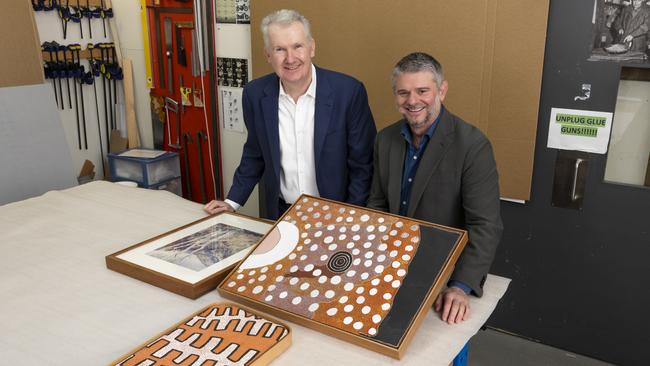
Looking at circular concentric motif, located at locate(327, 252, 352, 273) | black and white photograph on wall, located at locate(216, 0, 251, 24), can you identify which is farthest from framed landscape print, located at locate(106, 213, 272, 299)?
black and white photograph on wall, located at locate(216, 0, 251, 24)

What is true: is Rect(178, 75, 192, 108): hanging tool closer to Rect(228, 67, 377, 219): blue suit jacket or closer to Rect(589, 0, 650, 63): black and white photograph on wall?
Rect(228, 67, 377, 219): blue suit jacket

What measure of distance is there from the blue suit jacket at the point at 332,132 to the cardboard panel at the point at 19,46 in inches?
60.2

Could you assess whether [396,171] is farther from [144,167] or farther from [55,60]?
[55,60]

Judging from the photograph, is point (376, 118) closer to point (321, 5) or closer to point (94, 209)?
point (321, 5)

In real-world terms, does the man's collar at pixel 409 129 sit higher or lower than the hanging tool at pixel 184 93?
higher

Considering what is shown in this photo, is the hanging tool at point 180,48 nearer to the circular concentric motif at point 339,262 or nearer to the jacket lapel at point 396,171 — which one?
the jacket lapel at point 396,171

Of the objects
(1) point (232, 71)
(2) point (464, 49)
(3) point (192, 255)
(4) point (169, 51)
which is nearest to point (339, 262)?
(3) point (192, 255)

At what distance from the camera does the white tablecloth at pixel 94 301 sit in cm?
113

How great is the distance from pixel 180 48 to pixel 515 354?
111 inches

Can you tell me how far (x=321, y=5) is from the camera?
272 cm

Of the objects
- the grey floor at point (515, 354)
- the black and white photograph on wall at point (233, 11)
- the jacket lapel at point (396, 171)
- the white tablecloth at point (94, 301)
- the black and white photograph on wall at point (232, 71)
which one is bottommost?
the grey floor at point (515, 354)

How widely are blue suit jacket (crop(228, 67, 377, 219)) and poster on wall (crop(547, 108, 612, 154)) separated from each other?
91 cm

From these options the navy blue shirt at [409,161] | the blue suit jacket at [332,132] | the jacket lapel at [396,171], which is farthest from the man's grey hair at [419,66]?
the blue suit jacket at [332,132]

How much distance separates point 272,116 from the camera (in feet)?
6.54
